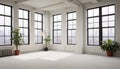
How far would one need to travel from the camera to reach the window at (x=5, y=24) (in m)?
8.05

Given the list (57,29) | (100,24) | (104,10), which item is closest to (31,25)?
(57,29)

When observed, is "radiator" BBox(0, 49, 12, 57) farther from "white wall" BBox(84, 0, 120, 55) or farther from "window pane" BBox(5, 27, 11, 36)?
"white wall" BBox(84, 0, 120, 55)

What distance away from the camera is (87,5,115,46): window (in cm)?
800

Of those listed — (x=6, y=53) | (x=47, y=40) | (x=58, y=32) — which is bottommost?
(x=6, y=53)

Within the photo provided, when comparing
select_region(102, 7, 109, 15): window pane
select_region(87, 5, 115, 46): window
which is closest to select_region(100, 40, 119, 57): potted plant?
select_region(87, 5, 115, 46): window

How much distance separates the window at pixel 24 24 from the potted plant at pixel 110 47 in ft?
19.7

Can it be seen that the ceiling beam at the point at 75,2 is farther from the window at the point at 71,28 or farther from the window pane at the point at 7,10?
the window pane at the point at 7,10

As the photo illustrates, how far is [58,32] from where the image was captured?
1101 centimetres

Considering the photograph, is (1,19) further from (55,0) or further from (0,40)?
(55,0)

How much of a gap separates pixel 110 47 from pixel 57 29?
17.0 feet

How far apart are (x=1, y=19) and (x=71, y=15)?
546 cm

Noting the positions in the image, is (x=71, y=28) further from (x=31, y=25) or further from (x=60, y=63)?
(x=60, y=63)

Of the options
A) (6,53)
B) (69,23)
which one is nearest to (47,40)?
(69,23)

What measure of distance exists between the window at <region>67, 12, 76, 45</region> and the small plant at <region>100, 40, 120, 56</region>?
2880mm
